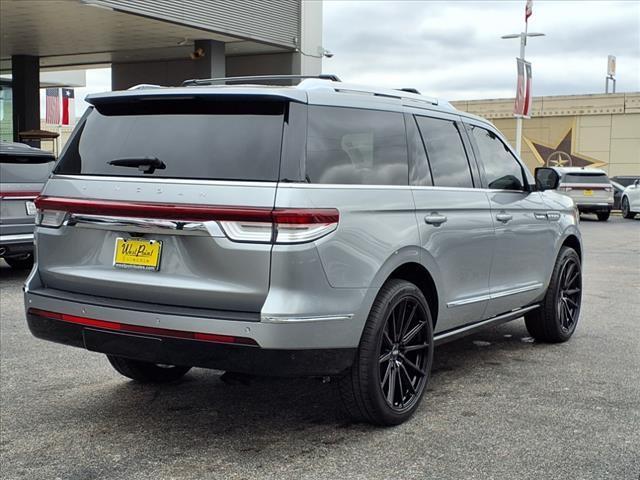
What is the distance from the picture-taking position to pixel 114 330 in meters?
4.14

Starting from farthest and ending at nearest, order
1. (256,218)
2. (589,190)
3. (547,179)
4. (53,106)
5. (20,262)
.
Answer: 1. (53,106)
2. (589,190)
3. (20,262)
4. (547,179)
5. (256,218)

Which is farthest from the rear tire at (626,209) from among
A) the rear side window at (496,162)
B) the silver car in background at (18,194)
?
the rear side window at (496,162)

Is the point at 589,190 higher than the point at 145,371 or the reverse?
higher

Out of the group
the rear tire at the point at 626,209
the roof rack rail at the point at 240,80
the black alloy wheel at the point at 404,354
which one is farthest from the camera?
the rear tire at the point at 626,209

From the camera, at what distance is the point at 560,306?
6797 millimetres

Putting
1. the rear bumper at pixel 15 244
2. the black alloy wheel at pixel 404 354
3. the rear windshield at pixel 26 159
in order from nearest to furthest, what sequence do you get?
the black alloy wheel at pixel 404 354, the rear bumper at pixel 15 244, the rear windshield at pixel 26 159

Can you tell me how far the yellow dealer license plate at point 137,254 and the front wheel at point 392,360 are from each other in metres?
1.12

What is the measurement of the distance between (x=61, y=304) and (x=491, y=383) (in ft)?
9.26

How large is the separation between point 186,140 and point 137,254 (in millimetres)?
627

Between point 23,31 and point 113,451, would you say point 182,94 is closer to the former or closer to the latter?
point 113,451

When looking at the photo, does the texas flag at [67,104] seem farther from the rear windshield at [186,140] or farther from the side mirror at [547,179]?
the rear windshield at [186,140]

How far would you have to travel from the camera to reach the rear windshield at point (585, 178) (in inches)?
1004

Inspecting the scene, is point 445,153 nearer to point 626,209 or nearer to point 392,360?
point 392,360

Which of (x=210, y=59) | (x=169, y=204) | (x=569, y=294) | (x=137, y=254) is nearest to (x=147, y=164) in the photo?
(x=169, y=204)
